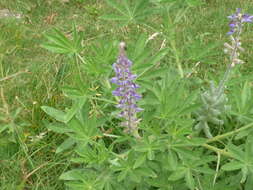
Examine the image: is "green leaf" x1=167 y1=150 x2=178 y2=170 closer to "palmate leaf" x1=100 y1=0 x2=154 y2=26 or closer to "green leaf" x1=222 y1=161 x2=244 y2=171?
"green leaf" x1=222 y1=161 x2=244 y2=171

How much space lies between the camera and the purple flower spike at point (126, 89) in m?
1.33

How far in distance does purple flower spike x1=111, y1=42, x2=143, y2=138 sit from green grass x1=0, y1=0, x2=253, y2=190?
404 mm

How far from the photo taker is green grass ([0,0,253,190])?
217 centimetres

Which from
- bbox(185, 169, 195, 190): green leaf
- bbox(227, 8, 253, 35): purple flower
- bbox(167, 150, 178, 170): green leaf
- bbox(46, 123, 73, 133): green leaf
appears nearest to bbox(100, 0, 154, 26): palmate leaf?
bbox(227, 8, 253, 35): purple flower

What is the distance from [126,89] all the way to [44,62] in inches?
65.8

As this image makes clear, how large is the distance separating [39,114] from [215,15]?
1849 mm

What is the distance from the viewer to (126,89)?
1.44 m

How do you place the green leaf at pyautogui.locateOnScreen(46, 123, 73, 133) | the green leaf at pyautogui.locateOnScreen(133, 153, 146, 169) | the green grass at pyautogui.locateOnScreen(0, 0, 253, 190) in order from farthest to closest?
1. the green grass at pyautogui.locateOnScreen(0, 0, 253, 190)
2. the green leaf at pyautogui.locateOnScreen(46, 123, 73, 133)
3. the green leaf at pyautogui.locateOnScreen(133, 153, 146, 169)

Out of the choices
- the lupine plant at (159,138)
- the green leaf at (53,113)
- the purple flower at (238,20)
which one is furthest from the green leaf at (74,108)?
the purple flower at (238,20)

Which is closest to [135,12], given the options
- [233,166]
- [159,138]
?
[159,138]

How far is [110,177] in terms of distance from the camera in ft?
5.95

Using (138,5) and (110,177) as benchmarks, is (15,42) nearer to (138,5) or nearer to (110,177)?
(138,5)

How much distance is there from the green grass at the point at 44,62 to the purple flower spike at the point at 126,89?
1.32 feet

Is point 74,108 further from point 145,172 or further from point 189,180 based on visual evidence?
point 189,180
